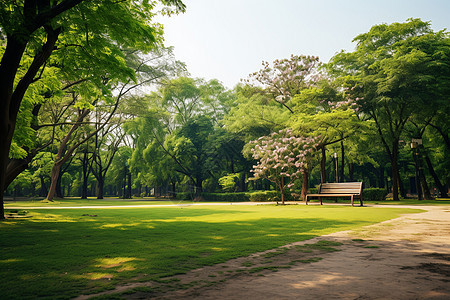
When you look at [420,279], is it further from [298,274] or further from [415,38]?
[415,38]

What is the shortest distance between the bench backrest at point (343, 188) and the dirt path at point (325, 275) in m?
13.5

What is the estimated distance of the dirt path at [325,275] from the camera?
2.97 m

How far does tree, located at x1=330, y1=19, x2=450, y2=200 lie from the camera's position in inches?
875

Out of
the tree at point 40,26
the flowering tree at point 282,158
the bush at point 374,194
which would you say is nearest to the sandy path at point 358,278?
the tree at point 40,26

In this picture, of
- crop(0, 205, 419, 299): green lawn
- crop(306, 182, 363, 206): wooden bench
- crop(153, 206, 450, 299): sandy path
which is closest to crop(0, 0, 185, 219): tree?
crop(0, 205, 419, 299): green lawn

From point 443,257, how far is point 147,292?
4.10 m

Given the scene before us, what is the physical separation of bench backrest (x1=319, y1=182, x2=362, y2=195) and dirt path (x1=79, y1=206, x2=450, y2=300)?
13.5m

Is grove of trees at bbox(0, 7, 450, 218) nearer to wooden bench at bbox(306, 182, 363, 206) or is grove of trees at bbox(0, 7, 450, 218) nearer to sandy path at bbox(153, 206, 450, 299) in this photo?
wooden bench at bbox(306, 182, 363, 206)

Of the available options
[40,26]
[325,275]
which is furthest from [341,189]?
[40,26]

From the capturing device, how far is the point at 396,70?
22.7m

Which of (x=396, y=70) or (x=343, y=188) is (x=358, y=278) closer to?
(x=343, y=188)

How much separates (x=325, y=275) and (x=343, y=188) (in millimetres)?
17004

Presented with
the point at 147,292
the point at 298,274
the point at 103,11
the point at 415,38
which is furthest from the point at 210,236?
the point at 415,38

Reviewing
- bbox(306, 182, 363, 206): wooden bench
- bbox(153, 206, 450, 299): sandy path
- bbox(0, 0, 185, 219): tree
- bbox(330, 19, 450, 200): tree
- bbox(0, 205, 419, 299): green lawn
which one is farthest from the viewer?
bbox(330, 19, 450, 200): tree
